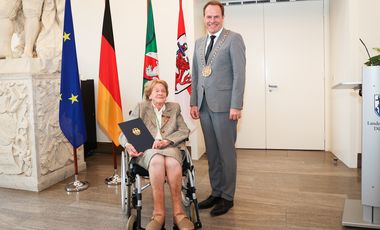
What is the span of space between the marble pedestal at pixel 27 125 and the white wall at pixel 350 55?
10.7 ft

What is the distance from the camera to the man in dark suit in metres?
2.58

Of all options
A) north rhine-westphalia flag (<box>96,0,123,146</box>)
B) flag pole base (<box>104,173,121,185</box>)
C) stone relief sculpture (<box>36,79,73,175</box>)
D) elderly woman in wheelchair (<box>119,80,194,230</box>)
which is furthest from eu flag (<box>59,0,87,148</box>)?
elderly woman in wheelchair (<box>119,80,194,230</box>)

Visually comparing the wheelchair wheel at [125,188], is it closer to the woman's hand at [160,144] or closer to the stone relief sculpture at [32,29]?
the woman's hand at [160,144]

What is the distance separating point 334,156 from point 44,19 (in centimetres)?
388

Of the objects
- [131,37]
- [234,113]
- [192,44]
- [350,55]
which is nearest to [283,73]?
A: [350,55]

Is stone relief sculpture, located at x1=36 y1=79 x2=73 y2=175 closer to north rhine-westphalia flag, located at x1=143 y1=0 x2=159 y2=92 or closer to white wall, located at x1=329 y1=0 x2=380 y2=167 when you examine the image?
north rhine-westphalia flag, located at x1=143 y1=0 x2=159 y2=92

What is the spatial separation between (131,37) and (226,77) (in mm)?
2446

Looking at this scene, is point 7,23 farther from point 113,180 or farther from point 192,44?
point 192,44

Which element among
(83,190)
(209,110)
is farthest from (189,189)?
(83,190)

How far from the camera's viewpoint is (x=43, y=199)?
10.5 feet

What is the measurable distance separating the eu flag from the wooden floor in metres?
0.64

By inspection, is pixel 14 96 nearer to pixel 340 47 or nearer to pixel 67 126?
pixel 67 126

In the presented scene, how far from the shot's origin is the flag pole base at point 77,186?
11.2 ft

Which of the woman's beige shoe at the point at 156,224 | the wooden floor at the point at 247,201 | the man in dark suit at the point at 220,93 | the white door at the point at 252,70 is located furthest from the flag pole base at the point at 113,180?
the white door at the point at 252,70
